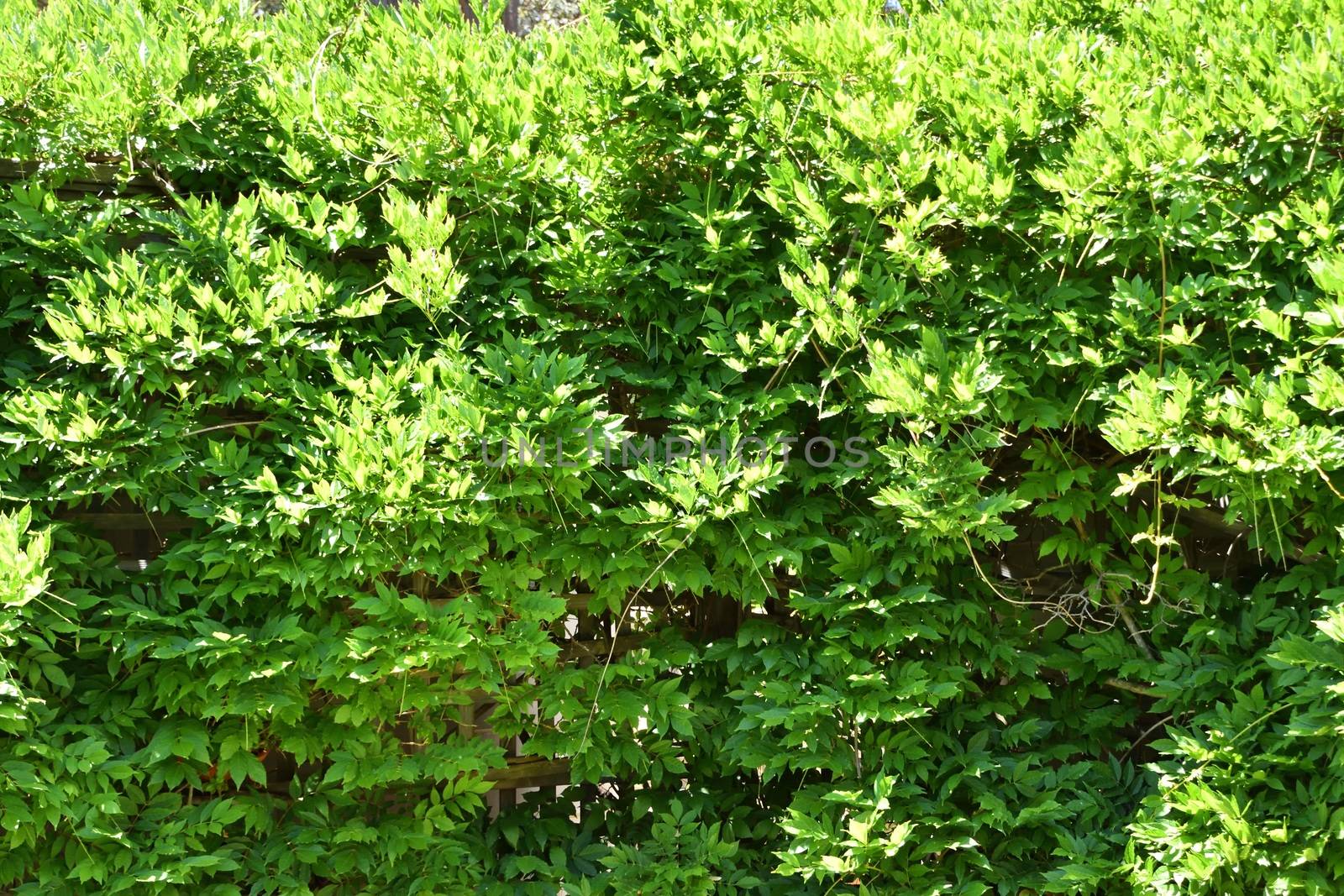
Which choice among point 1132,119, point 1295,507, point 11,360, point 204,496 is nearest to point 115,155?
point 11,360

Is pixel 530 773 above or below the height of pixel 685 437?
below

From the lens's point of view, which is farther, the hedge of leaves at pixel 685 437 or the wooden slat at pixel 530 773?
the wooden slat at pixel 530 773

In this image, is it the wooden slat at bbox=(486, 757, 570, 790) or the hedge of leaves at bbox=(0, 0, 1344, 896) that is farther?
the wooden slat at bbox=(486, 757, 570, 790)

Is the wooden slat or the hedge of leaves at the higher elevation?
the hedge of leaves

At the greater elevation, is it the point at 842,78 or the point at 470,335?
the point at 842,78

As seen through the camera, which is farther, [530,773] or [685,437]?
[530,773]

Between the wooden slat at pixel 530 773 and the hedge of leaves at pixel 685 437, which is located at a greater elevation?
the hedge of leaves at pixel 685 437

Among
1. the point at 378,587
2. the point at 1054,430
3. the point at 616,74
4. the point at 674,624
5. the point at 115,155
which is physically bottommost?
the point at 674,624

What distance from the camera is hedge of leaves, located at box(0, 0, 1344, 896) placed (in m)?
2.80

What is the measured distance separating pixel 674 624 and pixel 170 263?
1.75 metres

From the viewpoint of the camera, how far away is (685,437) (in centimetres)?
313

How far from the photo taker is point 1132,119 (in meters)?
2.87

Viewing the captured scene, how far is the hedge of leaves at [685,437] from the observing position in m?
2.80

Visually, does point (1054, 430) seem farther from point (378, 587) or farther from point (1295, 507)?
point (378, 587)
